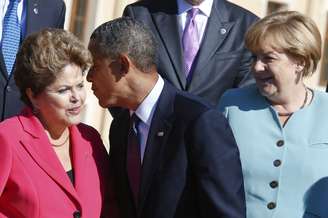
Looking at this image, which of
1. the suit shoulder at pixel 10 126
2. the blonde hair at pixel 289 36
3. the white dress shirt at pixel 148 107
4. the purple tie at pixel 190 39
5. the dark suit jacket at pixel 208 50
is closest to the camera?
the suit shoulder at pixel 10 126

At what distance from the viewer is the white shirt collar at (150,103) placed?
4.11 metres

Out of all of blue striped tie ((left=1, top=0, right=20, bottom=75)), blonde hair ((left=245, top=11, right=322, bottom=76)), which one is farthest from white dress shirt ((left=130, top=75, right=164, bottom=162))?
blue striped tie ((left=1, top=0, right=20, bottom=75))

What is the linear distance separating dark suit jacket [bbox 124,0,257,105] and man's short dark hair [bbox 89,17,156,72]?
909mm

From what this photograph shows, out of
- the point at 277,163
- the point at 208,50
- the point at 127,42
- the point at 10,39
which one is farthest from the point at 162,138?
the point at 10,39

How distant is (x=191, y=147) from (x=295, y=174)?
534 mm

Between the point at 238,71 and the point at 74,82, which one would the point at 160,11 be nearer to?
the point at 238,71

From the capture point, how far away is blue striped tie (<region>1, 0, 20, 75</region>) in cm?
511

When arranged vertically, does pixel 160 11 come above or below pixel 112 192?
above

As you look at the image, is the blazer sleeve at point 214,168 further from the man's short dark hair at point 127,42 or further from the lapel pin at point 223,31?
the lapel pin at point 223,31

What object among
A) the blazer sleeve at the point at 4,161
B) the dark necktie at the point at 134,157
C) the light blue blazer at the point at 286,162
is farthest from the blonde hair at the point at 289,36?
the blazer sleeve at the point at 4,161

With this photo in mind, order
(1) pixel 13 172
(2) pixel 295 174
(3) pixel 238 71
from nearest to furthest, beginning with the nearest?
(1) pixel 13 172 < (2) pixel 295 174 < (3) pixel 238 71

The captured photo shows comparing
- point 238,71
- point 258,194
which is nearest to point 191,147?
point 258,194

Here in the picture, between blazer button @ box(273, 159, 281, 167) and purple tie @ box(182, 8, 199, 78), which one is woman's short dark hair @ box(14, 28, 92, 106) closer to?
blazer button @ box(273, 159, 281, 167)

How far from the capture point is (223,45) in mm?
5129
